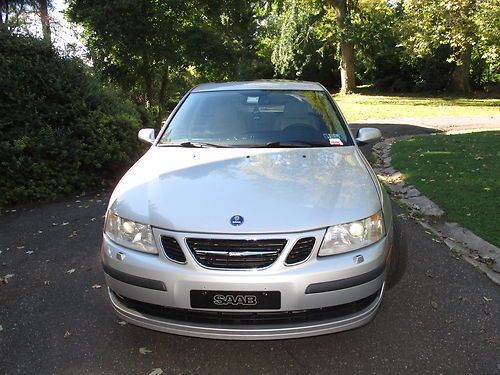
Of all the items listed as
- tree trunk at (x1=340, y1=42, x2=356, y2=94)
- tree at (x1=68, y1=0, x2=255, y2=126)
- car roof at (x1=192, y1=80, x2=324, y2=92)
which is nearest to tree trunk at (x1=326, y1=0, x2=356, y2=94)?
tree trunk at (x1=340, y1=42, x2=356, y2=94)

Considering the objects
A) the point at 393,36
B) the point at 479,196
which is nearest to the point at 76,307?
the point at 479,196

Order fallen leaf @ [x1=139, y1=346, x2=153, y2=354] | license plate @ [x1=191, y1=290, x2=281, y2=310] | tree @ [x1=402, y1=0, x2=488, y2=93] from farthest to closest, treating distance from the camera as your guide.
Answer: tree @ [x1=402, y1=0, x2=488, y2=93], fallen leaf @ [x1=139, y1=346, x2=153, y2=354], license plate @ [x1=191, y1=290, x2=281, y2=310]

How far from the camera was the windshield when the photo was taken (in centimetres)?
385

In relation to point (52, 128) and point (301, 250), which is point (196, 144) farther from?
point (52, 128)

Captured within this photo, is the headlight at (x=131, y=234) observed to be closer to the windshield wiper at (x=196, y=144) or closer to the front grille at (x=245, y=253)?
→ the front grille at (x=245, y=253)

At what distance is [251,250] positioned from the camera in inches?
98.4

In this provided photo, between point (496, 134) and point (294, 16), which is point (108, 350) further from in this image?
point (294, 16)

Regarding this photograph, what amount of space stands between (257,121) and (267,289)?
1940mm

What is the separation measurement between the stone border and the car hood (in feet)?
5.34

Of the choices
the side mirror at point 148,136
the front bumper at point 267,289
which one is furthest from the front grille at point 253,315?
the side mirror at point 148,136

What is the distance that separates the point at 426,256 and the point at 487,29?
1530 centimetres

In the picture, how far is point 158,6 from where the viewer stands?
44.8 feet

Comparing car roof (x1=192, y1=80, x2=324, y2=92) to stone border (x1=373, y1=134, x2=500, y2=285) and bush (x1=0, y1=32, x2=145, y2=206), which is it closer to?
stone border (x1=373, y1=134, x2=500, y2=285)

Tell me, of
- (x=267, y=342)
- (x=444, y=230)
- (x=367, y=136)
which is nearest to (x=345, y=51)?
(x=444, y=230)
